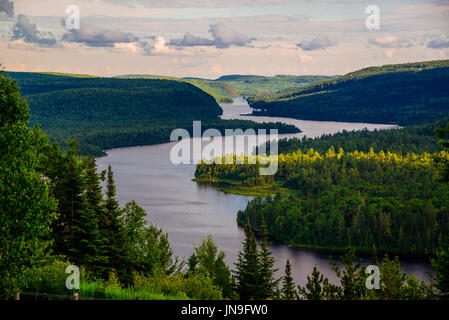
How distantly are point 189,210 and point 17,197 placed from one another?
65.3 metres

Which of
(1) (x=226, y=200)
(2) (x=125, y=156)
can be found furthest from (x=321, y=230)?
(2) (x=125, y=156)

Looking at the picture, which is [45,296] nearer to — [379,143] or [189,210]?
[189,210]

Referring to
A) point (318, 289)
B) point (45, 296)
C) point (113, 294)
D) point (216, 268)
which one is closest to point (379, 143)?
point (216, 268)

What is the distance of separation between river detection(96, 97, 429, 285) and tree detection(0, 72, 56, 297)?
34383 mm

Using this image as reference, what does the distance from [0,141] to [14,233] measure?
292cm

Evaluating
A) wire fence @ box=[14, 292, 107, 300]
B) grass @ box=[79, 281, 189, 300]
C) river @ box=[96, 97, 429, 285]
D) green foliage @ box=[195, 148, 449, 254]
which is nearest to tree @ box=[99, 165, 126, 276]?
grass @ box=[79, 281, 189, 300]

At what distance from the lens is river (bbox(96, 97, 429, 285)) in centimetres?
6094

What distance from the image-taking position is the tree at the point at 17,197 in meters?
19.1

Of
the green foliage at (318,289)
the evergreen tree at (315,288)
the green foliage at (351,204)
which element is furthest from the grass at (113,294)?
the green foliage at (351,204)

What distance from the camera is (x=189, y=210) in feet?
277

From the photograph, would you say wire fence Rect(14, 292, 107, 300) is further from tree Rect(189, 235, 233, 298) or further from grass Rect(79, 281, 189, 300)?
tree Rect(189, 235, 233, 298)
